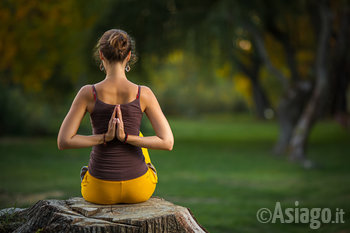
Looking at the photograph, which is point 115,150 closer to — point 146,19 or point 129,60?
point 129,60

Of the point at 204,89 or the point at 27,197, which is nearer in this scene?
the point at 27,197

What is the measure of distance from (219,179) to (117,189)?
861cm

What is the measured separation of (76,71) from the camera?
22.0 metres

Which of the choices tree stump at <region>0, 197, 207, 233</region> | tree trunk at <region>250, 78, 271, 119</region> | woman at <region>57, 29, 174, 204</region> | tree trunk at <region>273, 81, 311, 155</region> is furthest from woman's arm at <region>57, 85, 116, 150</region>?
tree trunk at <region>250, 78, 271, 119</region>

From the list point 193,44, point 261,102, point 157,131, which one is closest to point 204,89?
point 193,44

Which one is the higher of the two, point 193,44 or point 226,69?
point 226,69

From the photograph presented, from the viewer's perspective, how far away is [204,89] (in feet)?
58.3

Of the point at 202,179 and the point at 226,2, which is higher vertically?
the point at 226,2

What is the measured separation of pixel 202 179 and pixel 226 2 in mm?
5570

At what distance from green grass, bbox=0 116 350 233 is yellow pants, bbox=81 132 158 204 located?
4.39 ft

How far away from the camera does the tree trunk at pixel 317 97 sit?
1507 centimetres

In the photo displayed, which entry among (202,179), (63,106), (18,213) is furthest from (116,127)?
(63,106)

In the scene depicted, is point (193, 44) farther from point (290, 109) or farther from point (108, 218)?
point (108, 218)

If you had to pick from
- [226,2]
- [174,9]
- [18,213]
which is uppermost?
[174,9]
